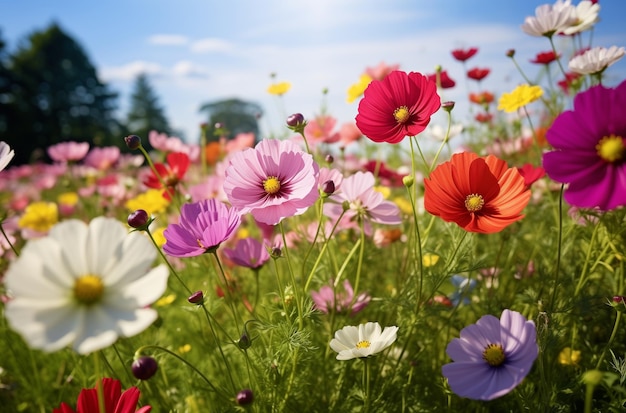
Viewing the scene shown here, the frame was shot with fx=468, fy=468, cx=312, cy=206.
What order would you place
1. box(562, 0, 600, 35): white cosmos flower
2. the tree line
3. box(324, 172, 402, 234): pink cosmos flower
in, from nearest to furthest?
box(324, 172, 402, 234): pink cosmos flower → box(562, 0, 600, 35): white cosmos flower → the tree line

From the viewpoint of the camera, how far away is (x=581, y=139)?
1.78ft

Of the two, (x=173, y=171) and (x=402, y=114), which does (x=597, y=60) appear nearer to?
(x=402, y=114)

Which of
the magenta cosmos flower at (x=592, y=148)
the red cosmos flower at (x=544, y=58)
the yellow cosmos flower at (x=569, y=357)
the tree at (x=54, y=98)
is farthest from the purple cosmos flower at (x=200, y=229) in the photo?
the tree at (x=54, y=98)

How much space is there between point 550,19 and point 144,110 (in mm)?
25336

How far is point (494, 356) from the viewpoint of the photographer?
0.55 m

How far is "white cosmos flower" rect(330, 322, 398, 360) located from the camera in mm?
573

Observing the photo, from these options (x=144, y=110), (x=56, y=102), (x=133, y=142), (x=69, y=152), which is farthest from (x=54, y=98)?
(x=133, y=142)

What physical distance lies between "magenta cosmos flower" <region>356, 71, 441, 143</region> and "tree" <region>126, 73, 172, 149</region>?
23.8 m

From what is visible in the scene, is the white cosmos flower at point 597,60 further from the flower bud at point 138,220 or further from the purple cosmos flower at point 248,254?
the flower bud at point 138,220

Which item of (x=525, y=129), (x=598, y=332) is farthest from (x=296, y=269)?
(x=525, y=129)

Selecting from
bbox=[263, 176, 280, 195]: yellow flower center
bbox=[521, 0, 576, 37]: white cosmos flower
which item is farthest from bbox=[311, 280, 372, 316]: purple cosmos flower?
bbox=[521, 0, 576, 37]: white cosmos flower

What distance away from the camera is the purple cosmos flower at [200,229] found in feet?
2.11

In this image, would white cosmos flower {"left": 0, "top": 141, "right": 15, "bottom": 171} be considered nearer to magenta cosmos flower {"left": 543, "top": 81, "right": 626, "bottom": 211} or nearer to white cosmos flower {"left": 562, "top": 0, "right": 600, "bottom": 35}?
magenta cosmos flower {"left": 543, "top": 81, "right": 626, "bottom": 211}

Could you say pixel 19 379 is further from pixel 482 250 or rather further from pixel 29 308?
pixel 482 250
